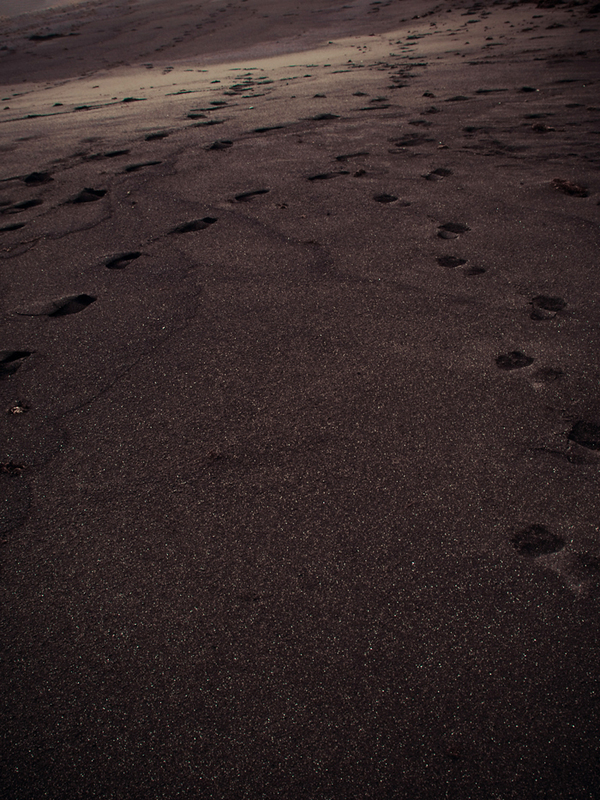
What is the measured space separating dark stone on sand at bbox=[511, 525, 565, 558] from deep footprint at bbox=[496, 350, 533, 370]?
0.64 m

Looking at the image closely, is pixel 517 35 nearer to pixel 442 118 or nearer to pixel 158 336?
pixel 442 118

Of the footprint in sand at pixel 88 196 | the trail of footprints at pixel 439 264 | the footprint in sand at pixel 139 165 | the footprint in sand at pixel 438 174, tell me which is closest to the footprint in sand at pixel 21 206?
the trail of footprints at pixel 439 264

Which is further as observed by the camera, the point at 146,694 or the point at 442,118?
the point at 442,118

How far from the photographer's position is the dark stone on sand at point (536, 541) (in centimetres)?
127

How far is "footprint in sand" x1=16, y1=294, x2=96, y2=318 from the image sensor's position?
7.30ft

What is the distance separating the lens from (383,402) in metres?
1.70

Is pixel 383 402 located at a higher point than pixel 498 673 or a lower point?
higher

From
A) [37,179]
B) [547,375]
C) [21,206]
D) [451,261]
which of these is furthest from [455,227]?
[37,179]

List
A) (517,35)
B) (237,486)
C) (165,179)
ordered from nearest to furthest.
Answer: (237,486), (165,179), (517,35)

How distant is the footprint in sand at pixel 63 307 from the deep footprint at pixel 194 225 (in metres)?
0.67

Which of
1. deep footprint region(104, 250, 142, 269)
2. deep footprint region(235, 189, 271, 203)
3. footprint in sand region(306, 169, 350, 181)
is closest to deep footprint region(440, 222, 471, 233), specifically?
footprint in sand region(306, 169, 350, 181)

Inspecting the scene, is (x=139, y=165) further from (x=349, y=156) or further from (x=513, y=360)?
(x=513, y=360)

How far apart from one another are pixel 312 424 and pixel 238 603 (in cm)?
59

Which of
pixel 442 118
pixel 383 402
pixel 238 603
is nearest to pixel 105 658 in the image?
pixel 238 603
